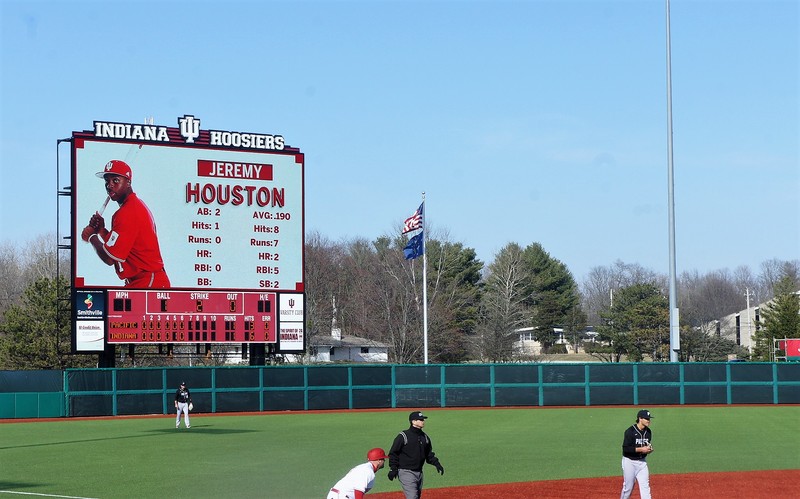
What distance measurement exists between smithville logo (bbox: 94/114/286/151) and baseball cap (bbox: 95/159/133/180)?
1019 millimetres

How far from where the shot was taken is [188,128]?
3922 centimetres

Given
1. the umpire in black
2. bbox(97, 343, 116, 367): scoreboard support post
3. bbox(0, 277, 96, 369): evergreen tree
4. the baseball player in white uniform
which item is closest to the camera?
the baseball player in white uniform

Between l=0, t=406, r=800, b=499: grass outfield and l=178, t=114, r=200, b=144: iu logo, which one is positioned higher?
l=178, t=114, r=200, b=144: iu logo

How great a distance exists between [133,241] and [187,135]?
4773 millimetres

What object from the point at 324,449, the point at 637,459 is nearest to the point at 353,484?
the point at 637,459

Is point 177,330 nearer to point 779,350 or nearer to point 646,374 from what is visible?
point 646,374

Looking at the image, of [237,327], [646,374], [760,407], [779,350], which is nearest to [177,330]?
[237,327]

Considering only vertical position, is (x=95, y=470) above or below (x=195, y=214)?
below

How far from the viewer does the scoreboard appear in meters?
37.5

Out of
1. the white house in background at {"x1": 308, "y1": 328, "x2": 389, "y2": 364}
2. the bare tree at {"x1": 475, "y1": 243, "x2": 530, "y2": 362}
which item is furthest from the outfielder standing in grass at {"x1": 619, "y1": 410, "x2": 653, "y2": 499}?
the bare tree at {"x1": 475, "y1": 243, "x2": 530, "y2": 362}

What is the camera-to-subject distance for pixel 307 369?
42938 mm

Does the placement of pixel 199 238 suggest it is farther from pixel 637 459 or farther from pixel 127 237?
pixel 637 459

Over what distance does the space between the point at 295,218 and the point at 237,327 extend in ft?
16.5

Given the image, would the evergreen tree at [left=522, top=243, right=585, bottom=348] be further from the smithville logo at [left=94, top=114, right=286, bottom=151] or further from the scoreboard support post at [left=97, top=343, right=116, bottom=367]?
the scoreboard support post at [left=97, top=343, right=116, bottom=367]
